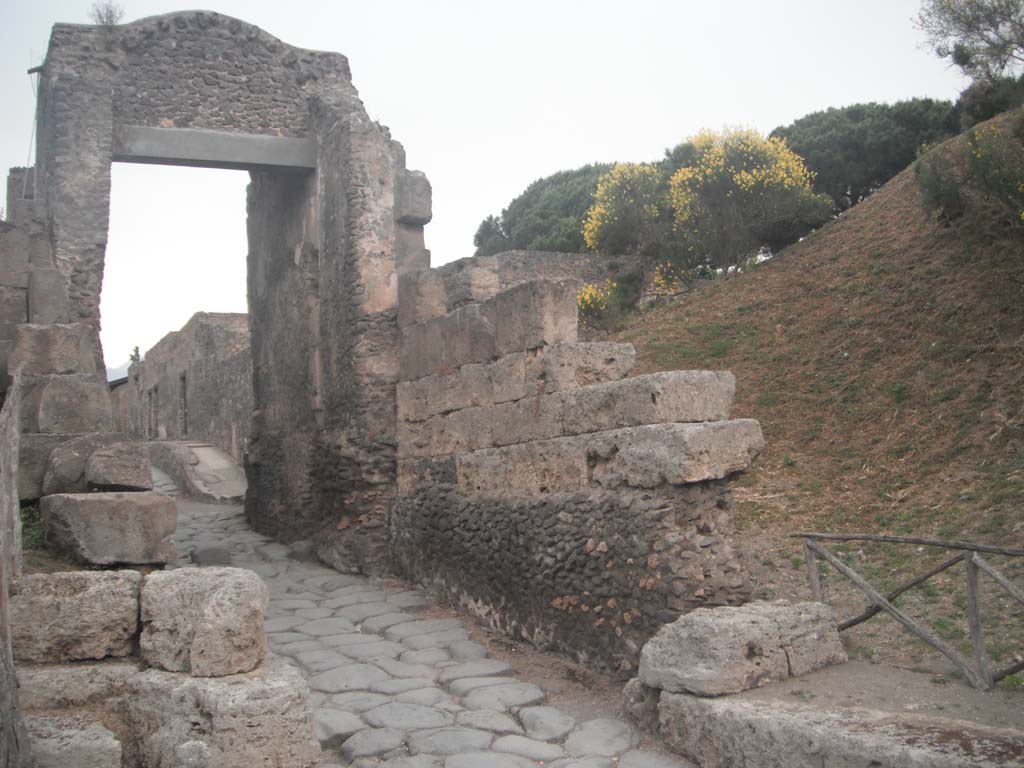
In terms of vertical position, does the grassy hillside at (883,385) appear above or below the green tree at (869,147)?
below

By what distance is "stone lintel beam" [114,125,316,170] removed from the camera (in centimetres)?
995

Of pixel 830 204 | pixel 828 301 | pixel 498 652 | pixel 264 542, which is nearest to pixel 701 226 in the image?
pixel 830 204

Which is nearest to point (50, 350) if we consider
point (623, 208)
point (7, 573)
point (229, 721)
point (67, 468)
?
point (67, 468)

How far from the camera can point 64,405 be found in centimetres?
555

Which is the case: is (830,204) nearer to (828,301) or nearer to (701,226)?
(701,226)

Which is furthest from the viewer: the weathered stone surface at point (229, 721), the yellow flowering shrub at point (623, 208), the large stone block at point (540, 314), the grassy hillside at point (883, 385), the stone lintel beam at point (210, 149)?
the yellow flowering shrub at point (623, 208)

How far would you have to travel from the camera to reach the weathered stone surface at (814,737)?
374 centimetres

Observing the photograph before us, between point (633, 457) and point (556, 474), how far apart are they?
0.93 meters

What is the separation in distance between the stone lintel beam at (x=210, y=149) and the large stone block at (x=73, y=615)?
6614 millimetres

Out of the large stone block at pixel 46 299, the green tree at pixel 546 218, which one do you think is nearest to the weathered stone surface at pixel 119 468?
the large stone block at pixel 46 299

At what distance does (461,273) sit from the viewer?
345 inches

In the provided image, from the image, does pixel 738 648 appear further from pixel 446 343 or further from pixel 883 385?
pixel 883 385

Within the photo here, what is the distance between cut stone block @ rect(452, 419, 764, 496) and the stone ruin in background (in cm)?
2

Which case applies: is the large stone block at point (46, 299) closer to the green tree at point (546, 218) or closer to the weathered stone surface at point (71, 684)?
the weathered stone surface at point (71, 684)
